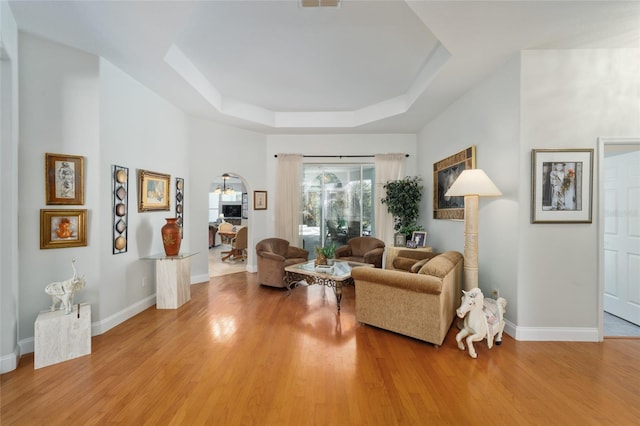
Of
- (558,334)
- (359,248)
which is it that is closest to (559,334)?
(558,334)

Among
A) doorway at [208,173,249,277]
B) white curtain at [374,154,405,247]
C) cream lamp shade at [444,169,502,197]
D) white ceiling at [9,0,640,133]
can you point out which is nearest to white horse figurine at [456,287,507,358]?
cream lamp shade at [444,169,502,197]

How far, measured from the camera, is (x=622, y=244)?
3518 mm

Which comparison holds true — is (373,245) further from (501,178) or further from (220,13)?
(220,13)

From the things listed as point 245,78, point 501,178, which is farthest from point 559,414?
point 245,78

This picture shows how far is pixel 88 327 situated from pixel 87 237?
95 centimetres

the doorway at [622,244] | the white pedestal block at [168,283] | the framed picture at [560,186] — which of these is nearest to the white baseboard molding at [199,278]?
the white pedestal block at [168,283]

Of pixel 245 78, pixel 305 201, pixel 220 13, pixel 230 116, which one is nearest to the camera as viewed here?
pixel 220 13

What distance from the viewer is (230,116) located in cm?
507

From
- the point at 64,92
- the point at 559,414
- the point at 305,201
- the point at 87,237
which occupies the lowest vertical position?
the point at 559,414

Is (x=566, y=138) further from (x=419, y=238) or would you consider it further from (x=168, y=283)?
(x=168, y=283)

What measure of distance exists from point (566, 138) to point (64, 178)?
16.9 feet

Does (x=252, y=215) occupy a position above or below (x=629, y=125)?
below

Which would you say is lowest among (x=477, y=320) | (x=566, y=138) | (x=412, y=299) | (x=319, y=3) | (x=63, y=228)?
(x=477, y=320)

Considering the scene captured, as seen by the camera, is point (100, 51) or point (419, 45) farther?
point (419, 45)
